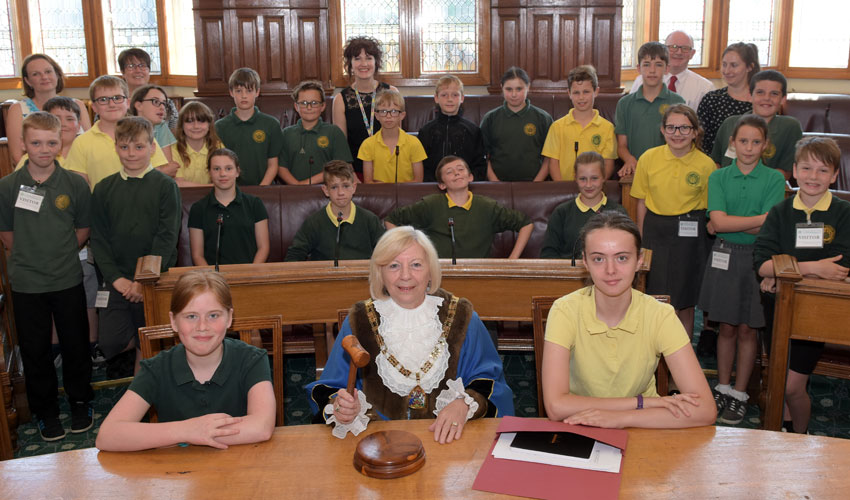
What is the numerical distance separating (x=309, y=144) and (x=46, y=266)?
1.87m

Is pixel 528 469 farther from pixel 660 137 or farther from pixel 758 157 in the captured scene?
pixel 660 137

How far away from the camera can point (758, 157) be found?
3445 millimetres

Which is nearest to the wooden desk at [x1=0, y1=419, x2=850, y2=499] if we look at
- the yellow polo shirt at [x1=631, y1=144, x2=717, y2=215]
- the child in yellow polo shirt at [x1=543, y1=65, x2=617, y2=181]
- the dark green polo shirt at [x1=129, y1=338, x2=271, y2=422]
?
the dark green polo shirt at [x1=129, y1=338, x2=271, y2=422]

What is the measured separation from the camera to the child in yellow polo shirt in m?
4.61

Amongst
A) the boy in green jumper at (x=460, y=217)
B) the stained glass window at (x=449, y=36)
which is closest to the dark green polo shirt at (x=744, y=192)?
the boy in green jumper at (x=460, y=217)

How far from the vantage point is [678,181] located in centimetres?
372

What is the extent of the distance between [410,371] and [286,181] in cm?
285

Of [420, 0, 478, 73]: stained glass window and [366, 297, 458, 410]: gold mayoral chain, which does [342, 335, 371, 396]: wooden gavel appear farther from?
[420, 0, 478, 73]: stained glass window

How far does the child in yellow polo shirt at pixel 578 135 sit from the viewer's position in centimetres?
461

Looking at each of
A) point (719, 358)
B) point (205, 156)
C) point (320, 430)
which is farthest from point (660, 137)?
point (320, 430)

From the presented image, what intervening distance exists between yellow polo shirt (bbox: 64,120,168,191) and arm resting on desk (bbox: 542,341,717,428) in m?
2.80

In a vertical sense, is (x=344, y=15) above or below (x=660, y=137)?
above

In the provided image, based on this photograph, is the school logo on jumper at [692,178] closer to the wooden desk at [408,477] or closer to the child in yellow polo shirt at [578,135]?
the child in yellow polo shirt at [578,135]

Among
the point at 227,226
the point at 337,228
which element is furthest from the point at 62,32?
the point at 337,228
